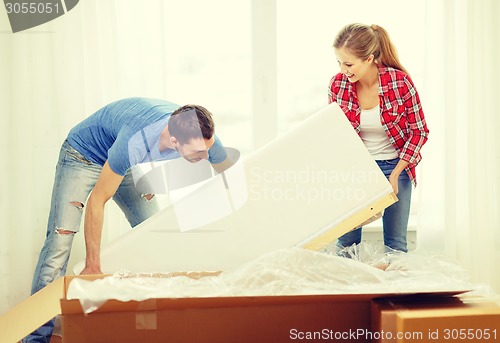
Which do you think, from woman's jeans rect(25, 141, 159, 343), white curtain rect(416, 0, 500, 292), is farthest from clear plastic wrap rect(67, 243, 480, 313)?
white curtain rect(416, 0, 500, 292)

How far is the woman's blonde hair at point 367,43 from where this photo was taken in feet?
7.40

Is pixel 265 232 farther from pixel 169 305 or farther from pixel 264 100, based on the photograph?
pixel 264 100

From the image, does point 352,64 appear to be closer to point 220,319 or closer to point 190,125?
point 190,125

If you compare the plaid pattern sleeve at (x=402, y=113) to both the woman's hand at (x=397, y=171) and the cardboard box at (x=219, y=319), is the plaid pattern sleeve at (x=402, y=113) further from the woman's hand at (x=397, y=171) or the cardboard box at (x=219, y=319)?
the cardboard box at (x=219, y=319)

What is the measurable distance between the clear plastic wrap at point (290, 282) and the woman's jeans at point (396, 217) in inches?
35.1

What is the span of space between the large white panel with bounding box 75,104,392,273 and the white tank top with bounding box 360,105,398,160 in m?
0.48

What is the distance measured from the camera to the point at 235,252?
70.7 inches

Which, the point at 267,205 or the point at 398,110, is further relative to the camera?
the point at 398,110

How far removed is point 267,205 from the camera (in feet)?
6.08

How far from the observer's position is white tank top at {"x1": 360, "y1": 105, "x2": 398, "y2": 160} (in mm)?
2330

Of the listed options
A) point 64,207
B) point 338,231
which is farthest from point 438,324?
point 64,207

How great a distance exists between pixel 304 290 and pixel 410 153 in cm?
116

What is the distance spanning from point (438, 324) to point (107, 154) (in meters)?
1.43

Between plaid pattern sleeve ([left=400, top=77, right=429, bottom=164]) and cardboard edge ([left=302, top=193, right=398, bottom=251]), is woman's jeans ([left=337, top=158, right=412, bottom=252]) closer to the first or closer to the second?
plaid pattern sleeve ([left=400, top=77, right=429, bottom=164])
